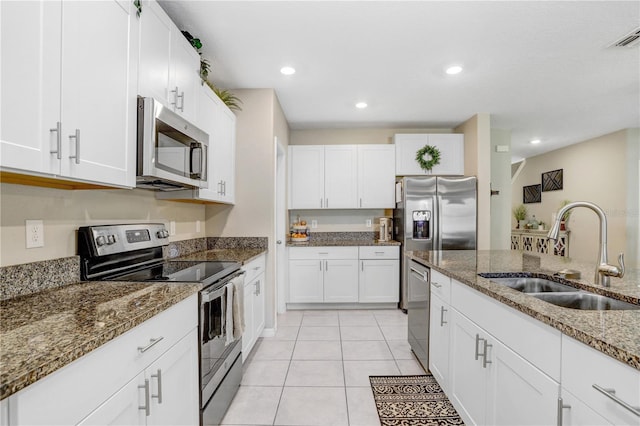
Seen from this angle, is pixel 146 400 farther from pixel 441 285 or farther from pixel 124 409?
pixel 441 285

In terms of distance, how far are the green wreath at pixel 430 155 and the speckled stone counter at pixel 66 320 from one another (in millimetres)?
3595

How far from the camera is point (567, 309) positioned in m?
1.14

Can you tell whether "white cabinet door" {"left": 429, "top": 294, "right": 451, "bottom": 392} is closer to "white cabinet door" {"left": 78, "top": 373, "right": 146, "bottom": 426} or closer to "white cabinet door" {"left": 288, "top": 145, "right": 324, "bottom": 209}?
"white cabinet door" {"left": 78, "top": 373, "right": 146, "bottom": 426}

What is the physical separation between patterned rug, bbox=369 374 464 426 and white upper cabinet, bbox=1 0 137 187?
78.0 inches

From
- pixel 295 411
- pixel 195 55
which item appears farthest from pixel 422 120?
pixel 295 411

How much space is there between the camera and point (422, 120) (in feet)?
14.5

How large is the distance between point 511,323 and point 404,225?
9.29 ft

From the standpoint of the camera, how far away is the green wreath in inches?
173

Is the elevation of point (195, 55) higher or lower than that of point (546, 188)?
higher

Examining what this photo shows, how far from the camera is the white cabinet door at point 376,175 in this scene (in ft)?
14.8

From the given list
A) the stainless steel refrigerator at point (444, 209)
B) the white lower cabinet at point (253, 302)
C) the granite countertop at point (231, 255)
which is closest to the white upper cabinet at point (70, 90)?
the granite countertop at point (231, 255)

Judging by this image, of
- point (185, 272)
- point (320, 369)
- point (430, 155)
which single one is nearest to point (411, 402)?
point (320, 369)

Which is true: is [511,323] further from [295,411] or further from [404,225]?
[404,225]

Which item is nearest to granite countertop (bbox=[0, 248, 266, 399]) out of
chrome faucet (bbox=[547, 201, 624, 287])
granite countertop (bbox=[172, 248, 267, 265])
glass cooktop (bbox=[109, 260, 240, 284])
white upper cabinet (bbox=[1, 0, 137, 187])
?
glass cooktop (bbox=[109, 260, 240, 284])
